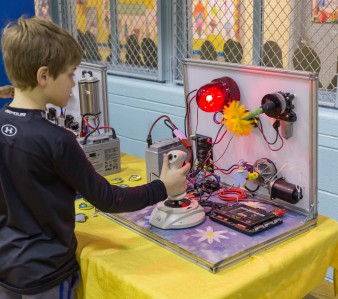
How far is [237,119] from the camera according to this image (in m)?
1.44

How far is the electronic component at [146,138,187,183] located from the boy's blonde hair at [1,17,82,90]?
0.53 meters

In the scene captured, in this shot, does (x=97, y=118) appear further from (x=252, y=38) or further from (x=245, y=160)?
(x=252, y=38)

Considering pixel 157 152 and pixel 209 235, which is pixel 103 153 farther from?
pixel 209 235

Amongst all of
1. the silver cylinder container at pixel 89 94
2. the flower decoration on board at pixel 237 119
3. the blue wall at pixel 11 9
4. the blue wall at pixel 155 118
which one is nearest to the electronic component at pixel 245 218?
the flower decoration on board at pixel 237 119

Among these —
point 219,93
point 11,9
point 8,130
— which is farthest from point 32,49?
point 11,9

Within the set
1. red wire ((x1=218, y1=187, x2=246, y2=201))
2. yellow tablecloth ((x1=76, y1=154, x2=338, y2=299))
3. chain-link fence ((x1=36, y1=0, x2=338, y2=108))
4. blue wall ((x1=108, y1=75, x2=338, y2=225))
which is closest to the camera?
yellow tablecloth ((x1=76, y1=154, x2=338, y2=299))

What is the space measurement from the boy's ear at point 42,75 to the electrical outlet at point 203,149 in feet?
2.11

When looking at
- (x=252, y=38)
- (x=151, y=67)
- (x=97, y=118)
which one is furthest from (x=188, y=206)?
(x=151, y=67)

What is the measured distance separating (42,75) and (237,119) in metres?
0.58

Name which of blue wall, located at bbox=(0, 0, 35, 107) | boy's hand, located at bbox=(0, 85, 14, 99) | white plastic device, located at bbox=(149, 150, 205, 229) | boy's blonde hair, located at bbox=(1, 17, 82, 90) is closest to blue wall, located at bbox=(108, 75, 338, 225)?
blue wall, located at bbox=(0, 0, 35, 107)

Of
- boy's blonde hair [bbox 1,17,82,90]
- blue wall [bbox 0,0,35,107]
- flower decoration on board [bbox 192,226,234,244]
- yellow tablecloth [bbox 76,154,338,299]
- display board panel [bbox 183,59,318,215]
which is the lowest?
yellow tablecloth [bbox 76,154,338,299]

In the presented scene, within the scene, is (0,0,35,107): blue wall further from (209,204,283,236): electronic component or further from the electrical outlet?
(209,204,283,236): electronic component

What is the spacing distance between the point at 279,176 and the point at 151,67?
167cm

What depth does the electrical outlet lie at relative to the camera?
1635 mm
